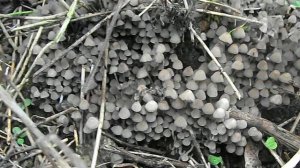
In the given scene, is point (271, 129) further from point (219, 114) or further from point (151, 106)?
point (151, 106)

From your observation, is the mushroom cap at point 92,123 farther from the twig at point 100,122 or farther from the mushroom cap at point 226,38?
the mushroom cap at point 226,38

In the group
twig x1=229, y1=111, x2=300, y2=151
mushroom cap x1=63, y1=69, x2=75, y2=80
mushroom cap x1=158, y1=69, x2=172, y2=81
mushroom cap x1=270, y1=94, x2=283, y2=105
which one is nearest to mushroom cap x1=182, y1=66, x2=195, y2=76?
mushroom cap x1=158, y1=69, x2=172, y2=81

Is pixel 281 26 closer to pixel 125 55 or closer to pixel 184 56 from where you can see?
pixel 184 56

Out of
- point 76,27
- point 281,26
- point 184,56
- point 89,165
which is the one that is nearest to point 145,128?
point 89,165

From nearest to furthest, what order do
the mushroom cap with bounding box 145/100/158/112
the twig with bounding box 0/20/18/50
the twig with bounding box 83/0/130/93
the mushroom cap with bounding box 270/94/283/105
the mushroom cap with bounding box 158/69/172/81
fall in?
1. the twig with bounding box 83/0/130/93
2. the mushroom cap with bounding box 145/100/158/112
3. the mushroom cap with bounding box 158/69/172/81
4. the mushroom cap with bounding box 270/94/283/105
5. the twig with bounding box 0/20/18/50

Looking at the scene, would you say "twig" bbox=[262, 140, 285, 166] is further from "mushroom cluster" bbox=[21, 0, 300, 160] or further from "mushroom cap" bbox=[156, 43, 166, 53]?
"mushroom cap" bbox=[156, 43, 166, 53]

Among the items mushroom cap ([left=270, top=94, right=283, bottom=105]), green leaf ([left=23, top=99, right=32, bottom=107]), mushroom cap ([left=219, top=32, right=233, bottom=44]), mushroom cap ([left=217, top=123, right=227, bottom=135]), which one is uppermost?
mushroom cap ([left=219, top=32, right=233, bottom=44])

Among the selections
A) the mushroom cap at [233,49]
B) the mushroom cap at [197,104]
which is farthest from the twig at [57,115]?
the mushroom cap at [233,49]
